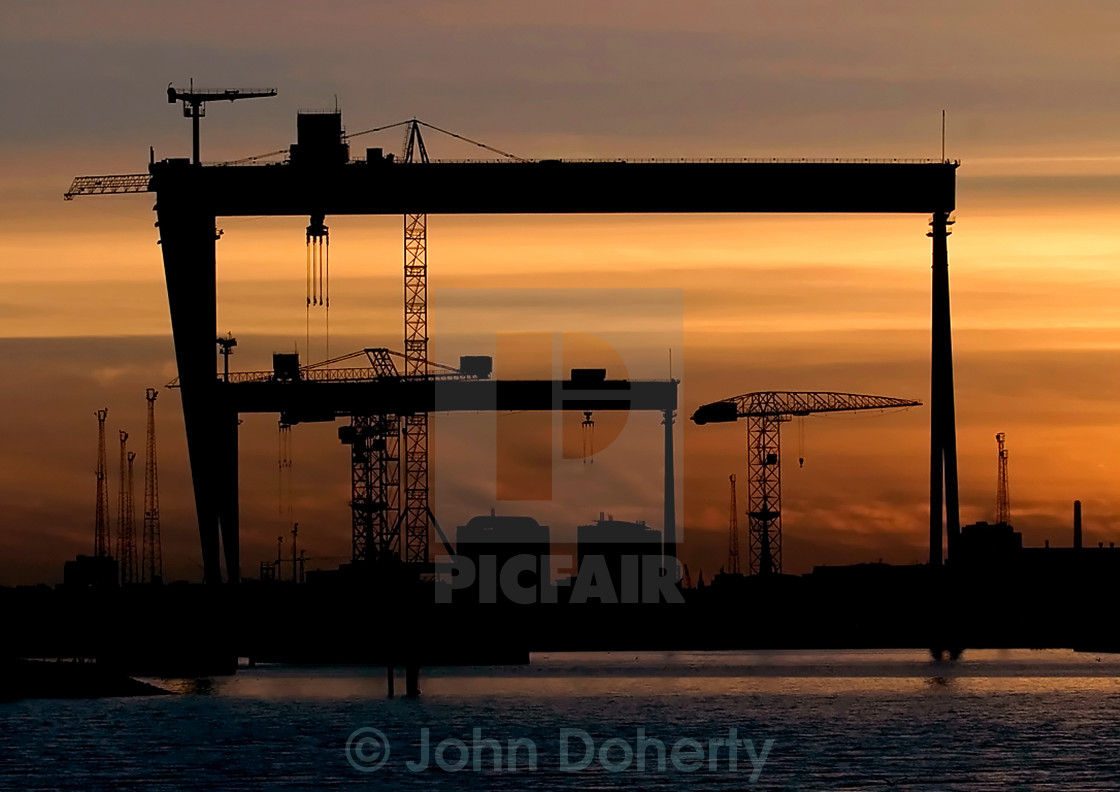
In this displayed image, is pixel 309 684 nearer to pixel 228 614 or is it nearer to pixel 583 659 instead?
pixel 228 614

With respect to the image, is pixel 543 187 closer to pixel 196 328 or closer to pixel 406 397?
pixel 196 328

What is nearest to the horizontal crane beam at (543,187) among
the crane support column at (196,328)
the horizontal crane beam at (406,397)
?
the crane support column at (196,328)

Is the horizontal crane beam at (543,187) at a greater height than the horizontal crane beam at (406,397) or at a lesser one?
greater

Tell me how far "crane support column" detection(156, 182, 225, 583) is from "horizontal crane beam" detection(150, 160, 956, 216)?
741 mm

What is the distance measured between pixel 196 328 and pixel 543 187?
14.2 meters

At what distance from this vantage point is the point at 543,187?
7412cm

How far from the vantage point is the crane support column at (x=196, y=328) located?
73.5 metres

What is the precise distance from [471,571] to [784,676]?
2810cm

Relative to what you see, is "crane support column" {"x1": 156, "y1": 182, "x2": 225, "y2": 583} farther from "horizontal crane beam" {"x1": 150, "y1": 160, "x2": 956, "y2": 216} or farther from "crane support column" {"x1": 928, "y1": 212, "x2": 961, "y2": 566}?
"crane support column" {"x1": 928, "y1": 212, "x2": 961, "y2": 566}

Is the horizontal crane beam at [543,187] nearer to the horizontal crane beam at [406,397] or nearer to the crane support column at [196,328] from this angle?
the crane support column at [196,328]

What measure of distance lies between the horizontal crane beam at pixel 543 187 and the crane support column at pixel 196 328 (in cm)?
74

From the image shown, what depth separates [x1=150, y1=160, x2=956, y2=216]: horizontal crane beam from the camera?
74.1 metres

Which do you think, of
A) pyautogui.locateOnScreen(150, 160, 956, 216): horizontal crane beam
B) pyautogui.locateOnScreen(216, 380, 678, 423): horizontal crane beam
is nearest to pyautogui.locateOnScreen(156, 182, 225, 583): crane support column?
pyautogui.locateOnScreen(150, 160, 956, 216): horizontal crane beam

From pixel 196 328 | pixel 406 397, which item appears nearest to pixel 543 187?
pixel 196 328
